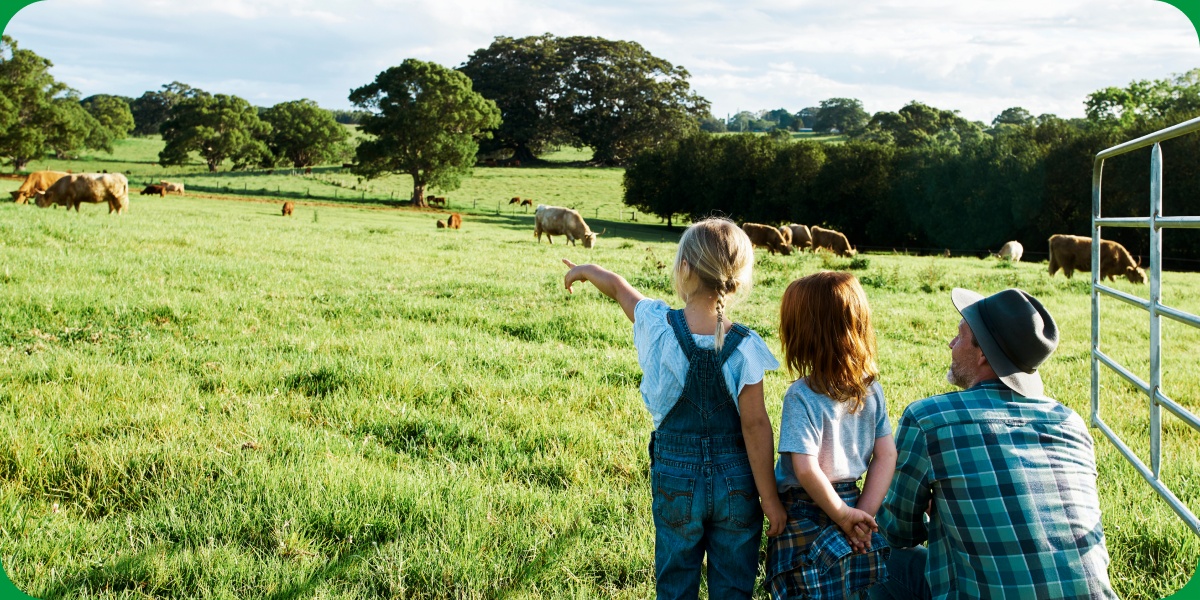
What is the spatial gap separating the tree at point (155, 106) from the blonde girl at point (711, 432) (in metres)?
135

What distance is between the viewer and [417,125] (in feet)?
174

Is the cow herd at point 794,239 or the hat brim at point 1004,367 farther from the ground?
the hat brim at point 1004,367

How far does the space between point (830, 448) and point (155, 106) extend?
14233 cm

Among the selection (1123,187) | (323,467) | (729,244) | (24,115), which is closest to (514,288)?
(323,467)

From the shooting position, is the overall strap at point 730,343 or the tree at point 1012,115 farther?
the tree at point 1012,115

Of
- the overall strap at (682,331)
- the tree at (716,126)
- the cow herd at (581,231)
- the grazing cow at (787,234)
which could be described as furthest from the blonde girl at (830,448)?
the tree at (716,126)

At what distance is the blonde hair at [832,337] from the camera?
2.79 m

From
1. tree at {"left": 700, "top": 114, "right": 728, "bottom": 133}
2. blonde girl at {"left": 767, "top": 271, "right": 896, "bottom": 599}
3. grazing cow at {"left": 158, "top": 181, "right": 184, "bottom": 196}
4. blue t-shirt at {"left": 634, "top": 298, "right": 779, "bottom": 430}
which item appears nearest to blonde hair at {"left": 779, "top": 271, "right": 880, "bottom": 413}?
blonde girl at {"left": 767, "top": 271, "right": 896, "bottom": 599}

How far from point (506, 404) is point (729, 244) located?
118 inches

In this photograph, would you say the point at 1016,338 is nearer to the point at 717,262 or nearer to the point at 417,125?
the point at 717,262

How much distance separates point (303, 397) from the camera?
5539 mm

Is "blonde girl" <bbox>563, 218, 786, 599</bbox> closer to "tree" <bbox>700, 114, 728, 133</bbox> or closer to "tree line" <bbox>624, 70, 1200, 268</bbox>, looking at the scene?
"tree line" <bbox>624, 70, 1200, 268</bbox>

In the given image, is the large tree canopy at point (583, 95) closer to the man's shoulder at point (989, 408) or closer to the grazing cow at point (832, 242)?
the grazing cow at point (832, 242)

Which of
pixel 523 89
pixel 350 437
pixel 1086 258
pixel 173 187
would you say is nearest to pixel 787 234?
pixel 1086 258
